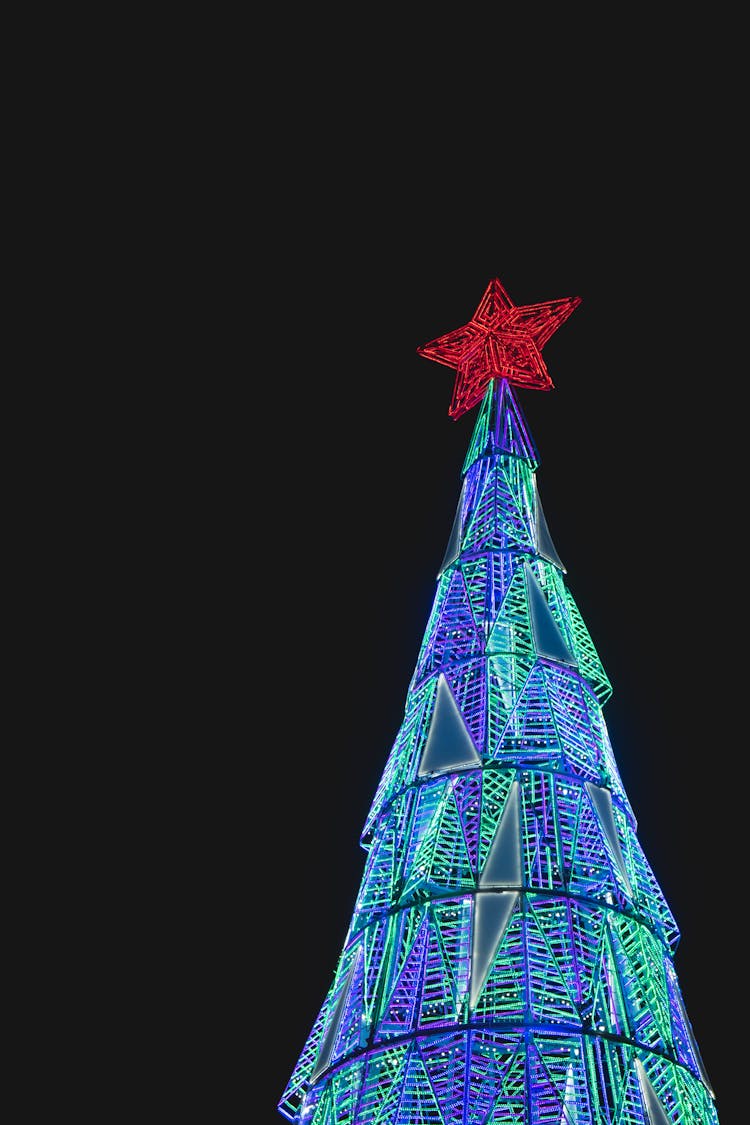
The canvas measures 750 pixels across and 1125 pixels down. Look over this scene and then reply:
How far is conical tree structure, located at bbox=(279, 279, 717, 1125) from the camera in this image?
16781 mm

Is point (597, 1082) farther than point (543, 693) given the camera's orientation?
No

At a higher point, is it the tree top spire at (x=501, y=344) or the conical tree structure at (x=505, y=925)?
the tree top spire at (x=501, y=344)

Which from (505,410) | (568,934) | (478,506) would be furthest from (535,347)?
(568,934)

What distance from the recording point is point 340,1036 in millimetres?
18031

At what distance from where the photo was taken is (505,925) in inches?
688

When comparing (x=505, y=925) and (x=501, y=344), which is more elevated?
(x=501, y=344)

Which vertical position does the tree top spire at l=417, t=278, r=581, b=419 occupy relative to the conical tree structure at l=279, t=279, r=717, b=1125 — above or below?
above

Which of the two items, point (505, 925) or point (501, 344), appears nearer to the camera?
point (505, 925)

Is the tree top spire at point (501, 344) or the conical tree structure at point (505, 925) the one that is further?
the tree top spire at point (501, 344)

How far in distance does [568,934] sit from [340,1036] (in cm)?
366

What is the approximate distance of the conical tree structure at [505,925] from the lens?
16781 mm

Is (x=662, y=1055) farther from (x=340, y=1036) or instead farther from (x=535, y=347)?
(x=535, y=347)

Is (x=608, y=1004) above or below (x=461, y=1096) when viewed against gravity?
above

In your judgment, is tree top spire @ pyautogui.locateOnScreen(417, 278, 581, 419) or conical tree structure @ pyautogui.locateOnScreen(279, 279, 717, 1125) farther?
tree top spire @ pyautogui.locateOnScreen(417, 278, 581, 419)
